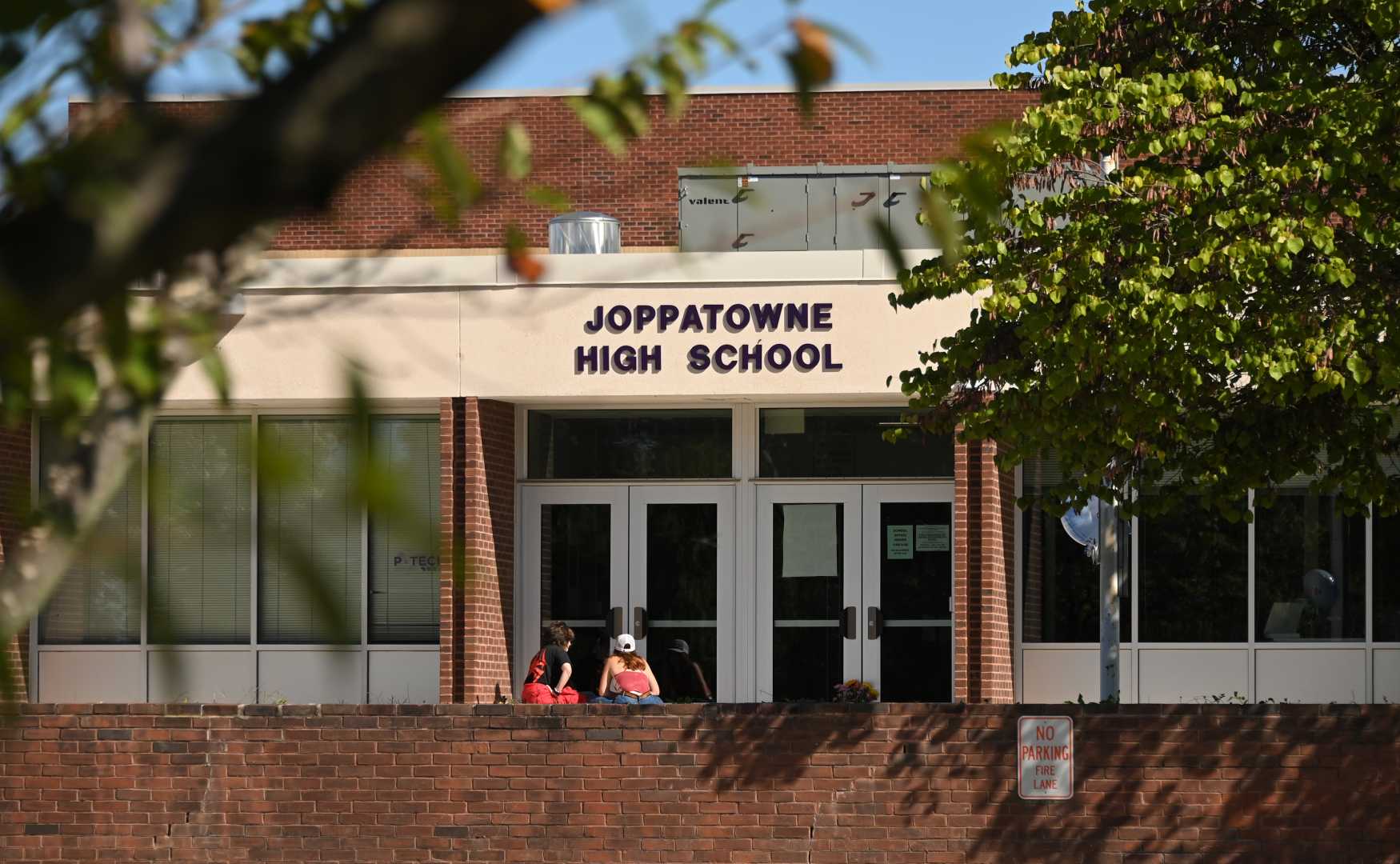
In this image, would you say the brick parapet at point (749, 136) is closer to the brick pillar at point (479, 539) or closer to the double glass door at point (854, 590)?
the brick pillar at point (479, 539)

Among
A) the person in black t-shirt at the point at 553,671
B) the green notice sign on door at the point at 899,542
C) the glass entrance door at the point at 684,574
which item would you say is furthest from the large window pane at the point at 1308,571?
the person in black t-shirt at the point at 553,671

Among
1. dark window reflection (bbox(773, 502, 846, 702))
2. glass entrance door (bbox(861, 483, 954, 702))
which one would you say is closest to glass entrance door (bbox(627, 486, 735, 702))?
dark window reflection (bbox(773, 502, 846, 702))

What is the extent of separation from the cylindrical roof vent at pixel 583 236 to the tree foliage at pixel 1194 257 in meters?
6.85

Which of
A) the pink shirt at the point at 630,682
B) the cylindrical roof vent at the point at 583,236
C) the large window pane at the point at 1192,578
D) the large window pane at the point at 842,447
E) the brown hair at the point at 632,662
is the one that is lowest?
the pink shirt at the point at 630,682

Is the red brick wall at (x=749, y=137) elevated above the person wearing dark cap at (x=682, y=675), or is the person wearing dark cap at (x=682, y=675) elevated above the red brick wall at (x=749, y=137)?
the red brick wall at (x=749, y=137)

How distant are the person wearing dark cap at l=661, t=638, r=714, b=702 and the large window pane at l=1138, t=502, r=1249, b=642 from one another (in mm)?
4168

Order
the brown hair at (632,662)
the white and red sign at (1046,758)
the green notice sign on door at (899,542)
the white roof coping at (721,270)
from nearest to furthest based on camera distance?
the white and red sign at (1046,758) → the brown hair at (632,662) → the white roof coping at (721,270) → the green notice sign on door at (899,542)

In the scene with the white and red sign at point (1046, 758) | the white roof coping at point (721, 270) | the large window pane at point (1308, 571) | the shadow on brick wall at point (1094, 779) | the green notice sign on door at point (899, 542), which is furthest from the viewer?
the green notice sign on door at point (899, 542)

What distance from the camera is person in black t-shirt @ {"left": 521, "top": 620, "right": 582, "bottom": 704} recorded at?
1667 centimetres

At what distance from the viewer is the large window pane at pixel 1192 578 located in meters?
19.2

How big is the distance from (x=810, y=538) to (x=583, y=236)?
3.68 metres

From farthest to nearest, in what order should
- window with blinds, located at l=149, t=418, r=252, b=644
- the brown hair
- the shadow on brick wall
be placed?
window with blinds, located at l=149, t=418, r=252, b=644 < the brown hair < the shadow on brick wall

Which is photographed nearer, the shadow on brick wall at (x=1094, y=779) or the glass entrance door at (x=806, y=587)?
the shadow on brick wall at (x=1094, y=779)

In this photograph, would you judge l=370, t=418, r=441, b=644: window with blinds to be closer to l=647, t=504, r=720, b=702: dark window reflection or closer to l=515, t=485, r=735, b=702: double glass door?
l=515, t=485, r=735, b=702: double glass door
